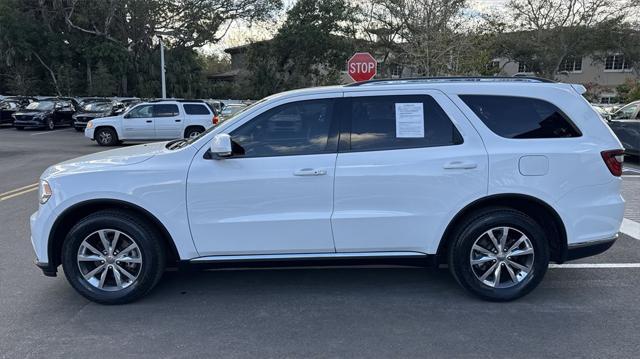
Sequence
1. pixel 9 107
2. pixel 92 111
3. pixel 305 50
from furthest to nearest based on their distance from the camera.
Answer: pixel 305 50 < pixel 9 107 < pixel 92 111

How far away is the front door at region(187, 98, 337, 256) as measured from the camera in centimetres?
416

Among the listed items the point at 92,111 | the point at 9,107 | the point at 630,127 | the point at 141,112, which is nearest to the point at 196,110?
the point at 141,112

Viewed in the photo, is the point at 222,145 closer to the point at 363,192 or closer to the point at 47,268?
the point at 363,192

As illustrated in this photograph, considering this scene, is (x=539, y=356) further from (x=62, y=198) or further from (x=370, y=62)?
(x=370, y=62)

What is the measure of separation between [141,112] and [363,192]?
16.1 m

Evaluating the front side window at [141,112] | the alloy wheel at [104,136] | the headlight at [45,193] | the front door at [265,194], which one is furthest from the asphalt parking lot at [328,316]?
the alloy wheel at [104,136]

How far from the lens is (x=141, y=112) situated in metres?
18.5

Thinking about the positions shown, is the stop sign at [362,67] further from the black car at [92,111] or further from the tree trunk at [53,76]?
the tree trunk at [53,76]

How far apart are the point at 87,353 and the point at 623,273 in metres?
4.91

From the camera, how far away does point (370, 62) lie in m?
13.4

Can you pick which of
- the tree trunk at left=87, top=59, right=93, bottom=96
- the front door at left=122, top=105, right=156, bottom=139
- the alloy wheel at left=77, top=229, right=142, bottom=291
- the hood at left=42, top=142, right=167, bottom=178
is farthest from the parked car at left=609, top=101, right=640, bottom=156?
the tree trunk at left=87, top=59, right=93, bottom=96

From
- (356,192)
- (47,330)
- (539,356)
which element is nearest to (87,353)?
(47,330)

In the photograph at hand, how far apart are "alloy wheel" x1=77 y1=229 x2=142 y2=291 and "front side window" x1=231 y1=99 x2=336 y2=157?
126 cm

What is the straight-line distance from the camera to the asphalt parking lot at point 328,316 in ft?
11.8
